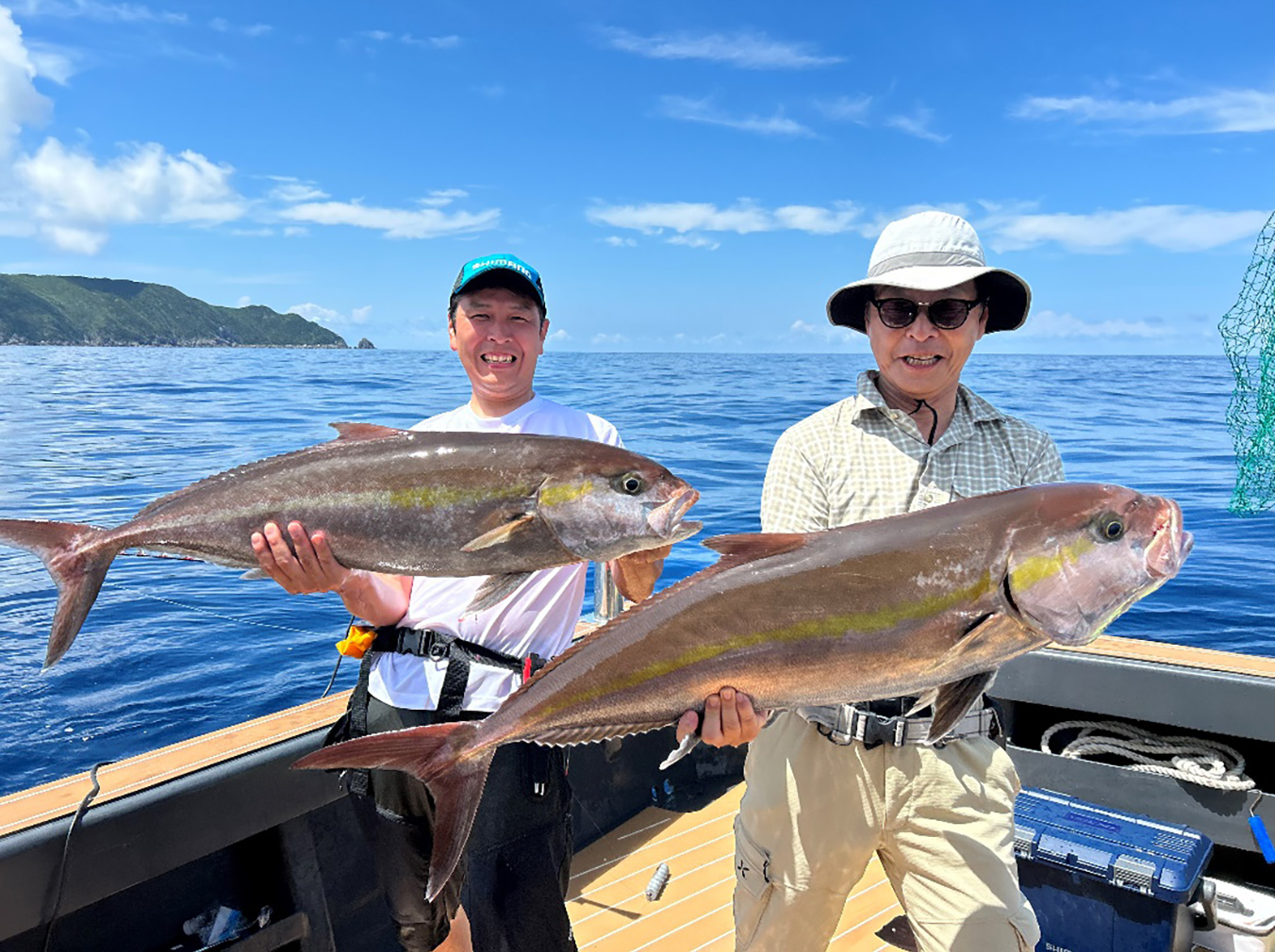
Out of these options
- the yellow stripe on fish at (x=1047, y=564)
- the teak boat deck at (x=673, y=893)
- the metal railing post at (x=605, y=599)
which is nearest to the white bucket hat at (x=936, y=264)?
the yellow stripe on fish at (x=1047, y=564)

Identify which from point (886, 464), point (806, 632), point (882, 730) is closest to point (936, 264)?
point (886, 464)

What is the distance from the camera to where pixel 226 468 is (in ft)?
55.0

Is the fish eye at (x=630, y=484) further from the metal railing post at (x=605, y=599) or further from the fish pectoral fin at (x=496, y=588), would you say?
the metal railing post at (x=605, y=599)

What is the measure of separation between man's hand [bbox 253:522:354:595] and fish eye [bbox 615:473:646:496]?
2.61ft

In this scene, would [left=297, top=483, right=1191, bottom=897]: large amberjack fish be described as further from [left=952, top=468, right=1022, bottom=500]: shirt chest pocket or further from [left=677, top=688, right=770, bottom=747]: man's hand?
[left=952, top=468, right=1022, bottom=500]: shirt chest pocket

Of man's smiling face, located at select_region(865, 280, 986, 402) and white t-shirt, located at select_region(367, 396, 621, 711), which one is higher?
man's smiling face, located at select_region(865, 280, 986, 402)

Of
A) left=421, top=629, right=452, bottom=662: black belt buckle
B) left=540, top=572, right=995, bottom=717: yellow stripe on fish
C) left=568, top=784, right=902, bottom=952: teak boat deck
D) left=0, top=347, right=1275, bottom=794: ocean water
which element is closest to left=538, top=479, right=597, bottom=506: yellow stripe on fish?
left=540, top=572, right=995, bottom=717: yellow stripe on fish

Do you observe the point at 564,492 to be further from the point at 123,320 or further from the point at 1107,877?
→ the point at 123,320

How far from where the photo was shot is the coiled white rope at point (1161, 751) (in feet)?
14.2

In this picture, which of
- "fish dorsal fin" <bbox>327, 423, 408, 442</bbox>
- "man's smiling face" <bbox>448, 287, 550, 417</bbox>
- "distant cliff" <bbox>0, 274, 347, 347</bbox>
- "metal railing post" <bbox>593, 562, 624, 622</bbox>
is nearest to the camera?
"fish dorsal fin" <bbox>327, 423, 408, 442</bbox>

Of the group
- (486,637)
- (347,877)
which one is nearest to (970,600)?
(486,637)

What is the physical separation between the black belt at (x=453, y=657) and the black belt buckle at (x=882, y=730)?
1.05 metres

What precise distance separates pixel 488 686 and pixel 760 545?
4.07 feet

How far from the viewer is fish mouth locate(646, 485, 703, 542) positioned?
227 cm
